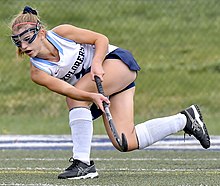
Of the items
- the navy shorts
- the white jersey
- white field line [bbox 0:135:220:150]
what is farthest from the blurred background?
the white jersey

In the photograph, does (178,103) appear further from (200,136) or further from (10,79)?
(200,136)

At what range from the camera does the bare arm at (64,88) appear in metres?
6.16

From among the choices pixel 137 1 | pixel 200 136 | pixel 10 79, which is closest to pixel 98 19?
pixel 137 1

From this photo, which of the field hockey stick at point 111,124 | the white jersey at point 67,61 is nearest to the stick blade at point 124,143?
the field hockey stick at point 111,124

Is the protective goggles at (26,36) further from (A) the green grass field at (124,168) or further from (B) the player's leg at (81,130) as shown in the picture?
(A) the green grass field at (124,168)

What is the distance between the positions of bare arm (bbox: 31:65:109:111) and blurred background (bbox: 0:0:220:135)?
551 cm

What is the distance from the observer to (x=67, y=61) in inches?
258

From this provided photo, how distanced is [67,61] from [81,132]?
53 centimetres

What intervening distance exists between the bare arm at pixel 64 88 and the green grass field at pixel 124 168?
56 cm

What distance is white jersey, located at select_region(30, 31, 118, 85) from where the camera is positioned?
6512mm

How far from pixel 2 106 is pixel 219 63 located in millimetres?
3278

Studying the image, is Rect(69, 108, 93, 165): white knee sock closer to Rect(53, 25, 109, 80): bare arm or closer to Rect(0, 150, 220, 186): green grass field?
Rect(0, 150, 220, 186): green grass field

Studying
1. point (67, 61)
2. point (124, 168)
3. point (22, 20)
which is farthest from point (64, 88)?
point (124, 168)

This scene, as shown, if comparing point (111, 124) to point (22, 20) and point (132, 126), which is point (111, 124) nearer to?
point (132, 126)
